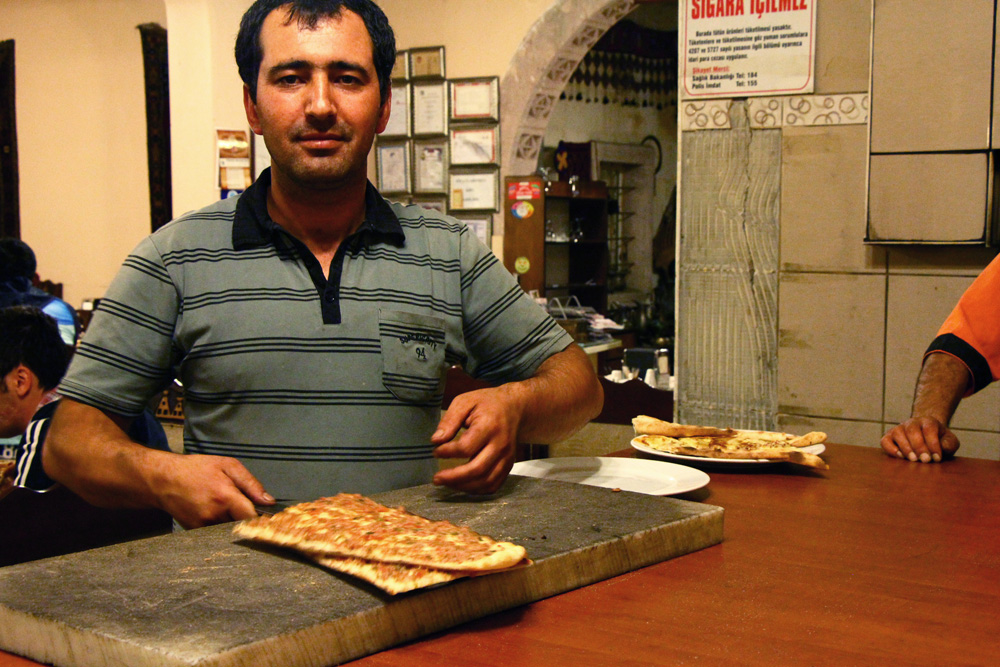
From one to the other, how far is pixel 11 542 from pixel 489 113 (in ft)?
17.2

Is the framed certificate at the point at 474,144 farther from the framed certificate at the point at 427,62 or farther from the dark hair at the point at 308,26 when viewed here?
the dark hair at the point at 308,26

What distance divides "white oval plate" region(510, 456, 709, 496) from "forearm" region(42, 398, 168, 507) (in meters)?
0.59

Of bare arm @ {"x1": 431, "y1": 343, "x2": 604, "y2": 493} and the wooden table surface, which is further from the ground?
bare arm @ {"x1": 431, "y1": 343, "x2": 604, "y2": 493}

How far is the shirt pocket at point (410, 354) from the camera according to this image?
5.37 ft

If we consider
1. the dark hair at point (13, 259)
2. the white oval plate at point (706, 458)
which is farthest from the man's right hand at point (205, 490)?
the dark hair at point (13, 259)

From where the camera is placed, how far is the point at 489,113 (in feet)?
21.7

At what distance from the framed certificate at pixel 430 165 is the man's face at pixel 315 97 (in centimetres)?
522

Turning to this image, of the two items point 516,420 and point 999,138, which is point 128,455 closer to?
point 516,420

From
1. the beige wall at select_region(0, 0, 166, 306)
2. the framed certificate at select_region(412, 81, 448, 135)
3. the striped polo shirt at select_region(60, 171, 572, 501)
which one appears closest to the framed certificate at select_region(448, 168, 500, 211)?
the framed certificate at select_region(412, 81, 448, 135)

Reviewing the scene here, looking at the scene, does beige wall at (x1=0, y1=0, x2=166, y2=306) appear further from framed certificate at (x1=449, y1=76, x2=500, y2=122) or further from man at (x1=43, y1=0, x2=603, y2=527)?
man at (x1=43, y1=0, x2=603, y2=527)

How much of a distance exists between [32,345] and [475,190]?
423cm

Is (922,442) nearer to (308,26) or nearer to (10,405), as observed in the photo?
(308,26)

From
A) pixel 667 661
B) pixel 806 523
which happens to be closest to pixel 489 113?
pixel 806 523

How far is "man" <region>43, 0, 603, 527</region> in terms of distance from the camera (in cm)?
155
